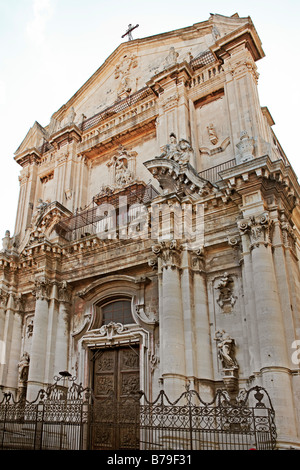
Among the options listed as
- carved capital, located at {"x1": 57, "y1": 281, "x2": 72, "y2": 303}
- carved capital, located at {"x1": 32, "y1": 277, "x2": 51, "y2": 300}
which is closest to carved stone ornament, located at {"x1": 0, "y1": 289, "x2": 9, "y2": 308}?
carved capital, located at {"x1": 32, "y1": 277, "x2": 51, "y2": 300}

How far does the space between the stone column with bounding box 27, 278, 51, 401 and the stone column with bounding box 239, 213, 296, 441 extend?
282 inches

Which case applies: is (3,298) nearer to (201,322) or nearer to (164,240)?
(164,240)

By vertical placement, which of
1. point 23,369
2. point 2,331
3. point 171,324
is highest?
point 2,331

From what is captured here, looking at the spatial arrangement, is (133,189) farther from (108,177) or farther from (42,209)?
(42,209)

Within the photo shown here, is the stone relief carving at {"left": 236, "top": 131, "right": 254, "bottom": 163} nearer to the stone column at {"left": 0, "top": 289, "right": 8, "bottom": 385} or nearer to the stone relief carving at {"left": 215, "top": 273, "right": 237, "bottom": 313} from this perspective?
the stone relief carving at {"left": 215, "top": 273, "right": 237, "bottom": 313}

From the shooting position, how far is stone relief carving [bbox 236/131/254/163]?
10.8 metres

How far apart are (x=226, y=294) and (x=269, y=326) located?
6.51 feet

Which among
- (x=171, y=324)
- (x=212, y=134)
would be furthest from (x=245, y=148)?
(x=171, y=324)

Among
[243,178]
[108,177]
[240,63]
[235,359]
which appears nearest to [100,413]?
[235,359]

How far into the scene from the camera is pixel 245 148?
10992 millimetres

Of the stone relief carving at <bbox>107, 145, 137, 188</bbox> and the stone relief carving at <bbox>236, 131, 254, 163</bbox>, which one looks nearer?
the stone relief carving at <bbox>236, 131, 254, 163</bbox>

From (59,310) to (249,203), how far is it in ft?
24.3

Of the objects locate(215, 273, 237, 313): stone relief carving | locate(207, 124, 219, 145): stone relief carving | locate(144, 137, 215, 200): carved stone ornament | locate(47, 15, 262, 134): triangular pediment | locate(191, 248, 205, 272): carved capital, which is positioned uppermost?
locate(47, 15, 262, 134): triangular pediment

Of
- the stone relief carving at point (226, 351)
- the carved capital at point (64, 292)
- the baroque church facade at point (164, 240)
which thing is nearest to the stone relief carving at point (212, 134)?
the baroque church facade at point (164, 240)
